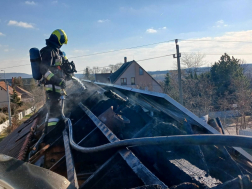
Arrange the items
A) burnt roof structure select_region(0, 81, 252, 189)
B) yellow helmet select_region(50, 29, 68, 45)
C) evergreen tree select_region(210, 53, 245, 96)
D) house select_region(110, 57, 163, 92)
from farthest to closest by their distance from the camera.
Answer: house select_region(110, 57, 163, 92) < evergreen tree select_region(210, 53, 245, 96) < yellow helmet select_region(50, 29, 68, 45) < burnt roof structure select_region(0, 81, 252, 189)

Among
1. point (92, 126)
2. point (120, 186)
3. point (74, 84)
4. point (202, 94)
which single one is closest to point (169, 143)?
point (120, 186)

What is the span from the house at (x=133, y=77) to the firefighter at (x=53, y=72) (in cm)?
2787

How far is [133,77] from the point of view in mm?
33750

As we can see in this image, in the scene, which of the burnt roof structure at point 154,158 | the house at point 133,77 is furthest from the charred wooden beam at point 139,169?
the house at point 133,77

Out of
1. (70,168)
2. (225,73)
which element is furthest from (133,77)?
(70,168)

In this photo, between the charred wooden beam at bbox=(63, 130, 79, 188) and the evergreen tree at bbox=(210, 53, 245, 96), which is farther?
the evergreen tree at bbox=(210, 53, 245, 96)

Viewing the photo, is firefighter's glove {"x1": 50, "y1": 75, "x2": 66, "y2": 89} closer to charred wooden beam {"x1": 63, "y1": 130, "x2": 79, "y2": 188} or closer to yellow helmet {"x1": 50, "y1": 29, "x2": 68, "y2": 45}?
yellow helmet {"x1": 50, "y1": 29, "x2": 68, "y2": 45}

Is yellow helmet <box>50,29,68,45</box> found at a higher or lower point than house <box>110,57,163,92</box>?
higher

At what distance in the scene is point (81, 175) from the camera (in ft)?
7.40

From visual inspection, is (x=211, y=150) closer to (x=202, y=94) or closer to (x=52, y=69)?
(x=52, y=69)

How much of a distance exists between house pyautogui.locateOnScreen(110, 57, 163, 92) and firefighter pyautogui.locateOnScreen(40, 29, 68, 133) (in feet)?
91.4

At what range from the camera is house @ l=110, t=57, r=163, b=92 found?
108ft

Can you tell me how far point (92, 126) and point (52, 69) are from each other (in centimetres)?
155

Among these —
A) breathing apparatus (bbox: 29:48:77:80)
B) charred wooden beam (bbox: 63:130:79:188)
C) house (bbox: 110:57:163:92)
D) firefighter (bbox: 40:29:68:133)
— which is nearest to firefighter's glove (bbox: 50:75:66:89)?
firefighter (bbox: 40:29:68:133)
